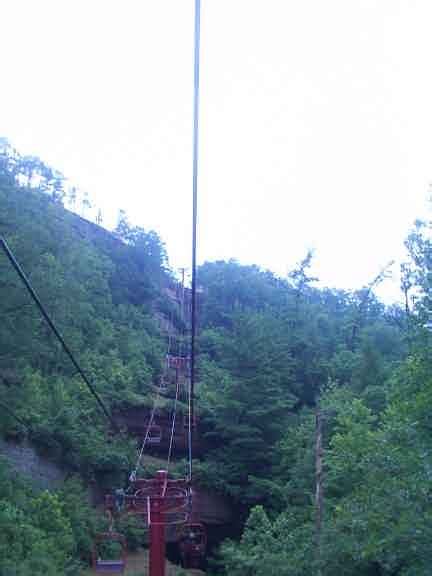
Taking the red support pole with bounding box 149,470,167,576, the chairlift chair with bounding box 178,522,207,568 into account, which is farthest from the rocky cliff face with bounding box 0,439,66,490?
the red support pole with bounding box 149,470,167,576

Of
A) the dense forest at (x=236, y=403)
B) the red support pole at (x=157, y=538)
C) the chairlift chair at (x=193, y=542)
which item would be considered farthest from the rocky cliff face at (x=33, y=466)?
the red support pole at (x=157, y=538)

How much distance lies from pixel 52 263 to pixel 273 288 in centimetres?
3042

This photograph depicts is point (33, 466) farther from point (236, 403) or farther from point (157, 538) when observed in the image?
point (157, 538)

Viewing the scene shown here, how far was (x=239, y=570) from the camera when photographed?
22.0m

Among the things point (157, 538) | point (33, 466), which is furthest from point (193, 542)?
point (33, 466)

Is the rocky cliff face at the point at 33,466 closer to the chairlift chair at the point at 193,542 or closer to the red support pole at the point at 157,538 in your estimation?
the chairlift chair at the point at 193,542

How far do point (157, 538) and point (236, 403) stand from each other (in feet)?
73.6

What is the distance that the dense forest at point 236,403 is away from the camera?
51.2 feet

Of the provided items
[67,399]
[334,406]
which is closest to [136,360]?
[67,399]

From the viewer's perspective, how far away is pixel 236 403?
3133 centimetres

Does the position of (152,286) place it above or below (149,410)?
above

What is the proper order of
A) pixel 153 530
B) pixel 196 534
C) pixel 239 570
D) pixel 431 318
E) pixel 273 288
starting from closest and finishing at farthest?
pixel 153 530 < pixel 196 534 < pixel 431 318 < pixel 239 570 < pixel 273 288

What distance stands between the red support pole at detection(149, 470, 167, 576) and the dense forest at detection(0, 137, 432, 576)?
4.54 meters

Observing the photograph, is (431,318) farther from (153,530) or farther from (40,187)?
(40,187)
